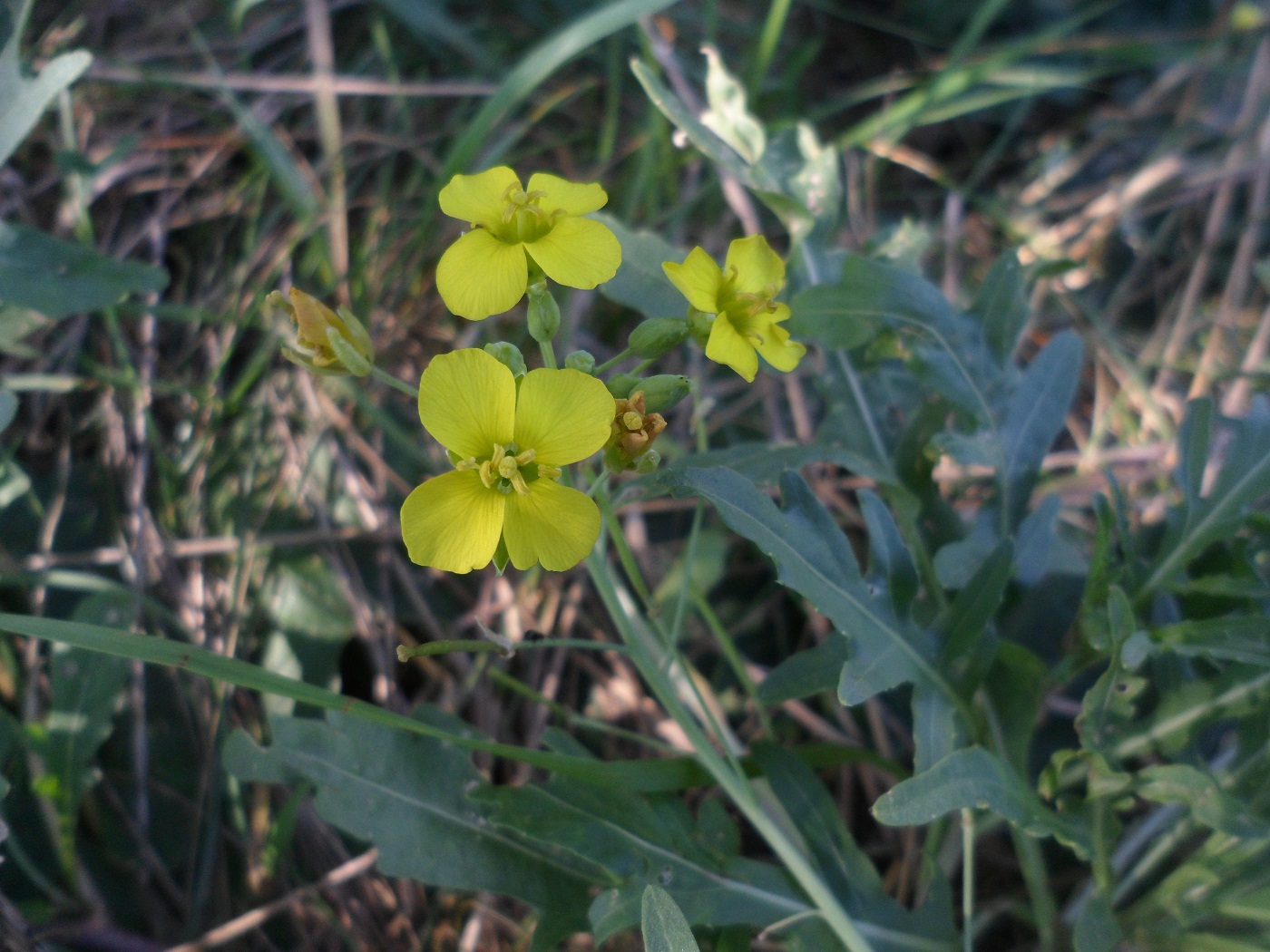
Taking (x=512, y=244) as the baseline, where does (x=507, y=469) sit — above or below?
below

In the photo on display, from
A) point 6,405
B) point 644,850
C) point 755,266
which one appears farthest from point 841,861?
point 6,405

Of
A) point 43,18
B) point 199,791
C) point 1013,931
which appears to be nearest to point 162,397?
point 199,791

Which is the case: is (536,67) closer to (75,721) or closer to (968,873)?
(75,721)

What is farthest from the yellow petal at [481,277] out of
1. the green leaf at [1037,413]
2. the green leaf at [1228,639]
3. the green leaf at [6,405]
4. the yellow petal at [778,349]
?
the green leaf at [1228,639]

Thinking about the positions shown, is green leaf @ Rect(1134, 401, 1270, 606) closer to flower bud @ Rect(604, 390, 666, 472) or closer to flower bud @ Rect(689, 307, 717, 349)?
flower bud @ Rect(689, 307, 717, 349)

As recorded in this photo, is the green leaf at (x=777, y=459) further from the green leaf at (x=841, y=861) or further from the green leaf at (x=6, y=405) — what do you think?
the green leaf at (x=6, y=405)

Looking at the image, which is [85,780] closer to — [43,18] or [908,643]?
A: [908,643]
